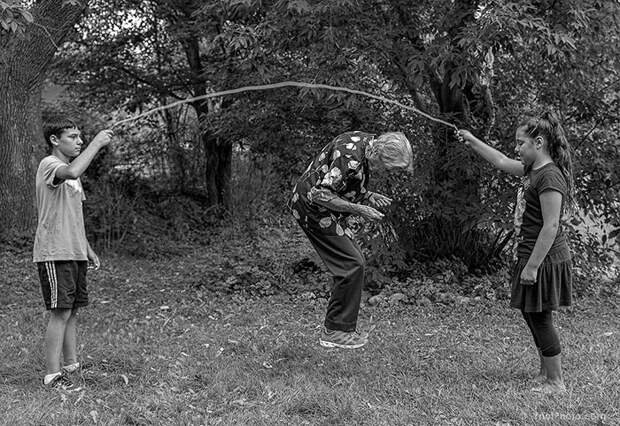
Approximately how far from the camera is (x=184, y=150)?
505 inches

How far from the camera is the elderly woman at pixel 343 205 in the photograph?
4684 mm

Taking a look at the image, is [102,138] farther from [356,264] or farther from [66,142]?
[356,264]

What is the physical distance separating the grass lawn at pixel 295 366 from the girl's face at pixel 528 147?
4.72 ft

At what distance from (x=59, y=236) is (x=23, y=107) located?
5.98 meters

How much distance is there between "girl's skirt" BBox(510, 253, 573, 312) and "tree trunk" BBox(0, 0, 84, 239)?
7141mm

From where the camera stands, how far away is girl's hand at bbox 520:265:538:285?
414 centimetres

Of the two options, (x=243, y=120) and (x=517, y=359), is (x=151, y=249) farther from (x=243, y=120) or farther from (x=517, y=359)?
(x=517, y=359)

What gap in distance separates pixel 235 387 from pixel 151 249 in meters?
6.46

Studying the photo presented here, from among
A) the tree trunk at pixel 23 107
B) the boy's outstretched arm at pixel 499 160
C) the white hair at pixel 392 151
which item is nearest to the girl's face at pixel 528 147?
the boy's outstretched arm at pixel 499 160

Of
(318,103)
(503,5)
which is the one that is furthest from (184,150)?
(503,5)

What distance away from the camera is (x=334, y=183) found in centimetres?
469

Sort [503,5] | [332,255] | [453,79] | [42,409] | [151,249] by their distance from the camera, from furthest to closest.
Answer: [151,249], [453,79], [503,5], [332,255], [42,409]

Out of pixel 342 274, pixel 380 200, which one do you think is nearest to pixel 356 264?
pixel 342 274

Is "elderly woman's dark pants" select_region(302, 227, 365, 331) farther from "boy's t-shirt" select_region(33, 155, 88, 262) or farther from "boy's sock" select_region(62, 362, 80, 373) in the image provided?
"boy's sock" select_region(62, 362, 80, 373)
